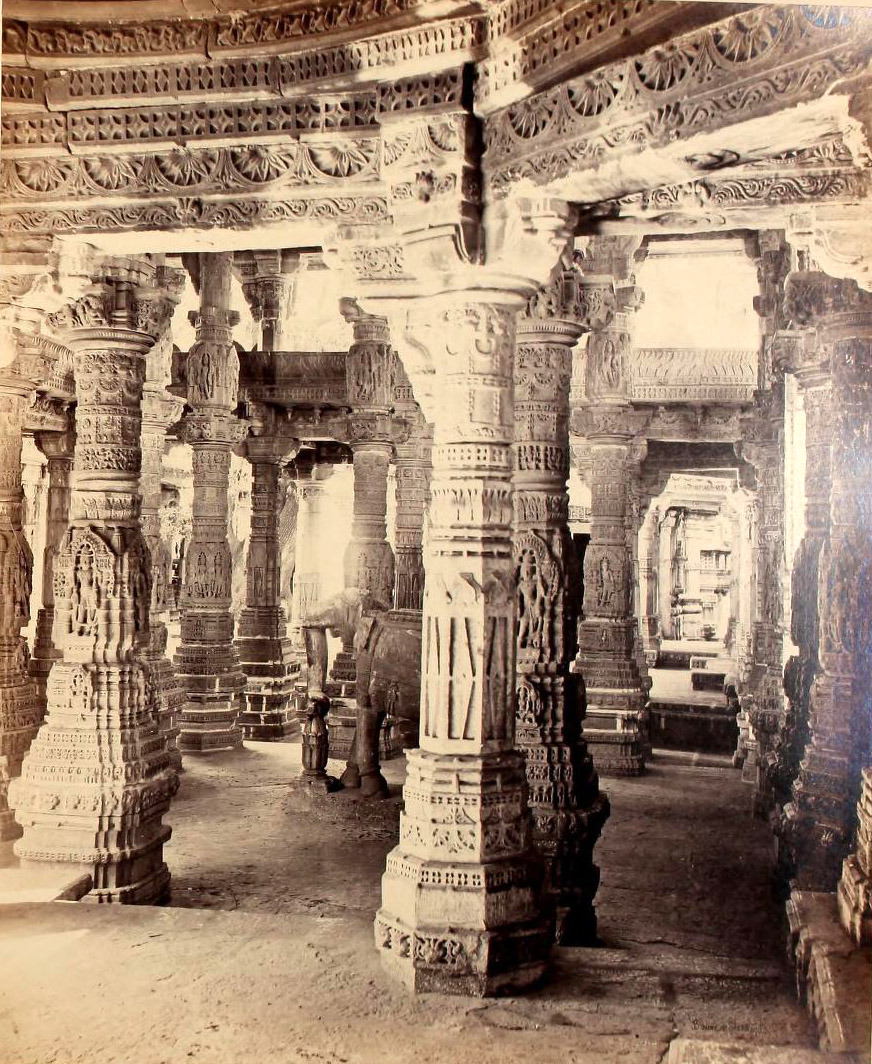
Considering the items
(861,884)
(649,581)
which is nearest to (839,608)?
(861,884)

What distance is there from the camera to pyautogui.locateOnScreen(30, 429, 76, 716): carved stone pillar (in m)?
12.5

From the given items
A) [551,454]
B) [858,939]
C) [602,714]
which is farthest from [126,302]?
[602,714]

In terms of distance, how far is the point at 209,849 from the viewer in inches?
297

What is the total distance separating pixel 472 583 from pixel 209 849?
401 cm

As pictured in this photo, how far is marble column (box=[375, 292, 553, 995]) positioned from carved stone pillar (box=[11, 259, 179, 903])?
6.78ft

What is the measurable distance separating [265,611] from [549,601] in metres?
6.97

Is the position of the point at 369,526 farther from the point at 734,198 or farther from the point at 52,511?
the point at 734,198

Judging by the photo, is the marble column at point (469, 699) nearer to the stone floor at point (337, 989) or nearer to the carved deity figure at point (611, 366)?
the stone floor at point (337, 989)

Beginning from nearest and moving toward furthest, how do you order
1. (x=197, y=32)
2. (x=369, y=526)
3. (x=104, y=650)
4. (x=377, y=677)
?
(x=197, y=32) → (x=104, y=650) → (x=377, y=677) → (x=369, y=526)

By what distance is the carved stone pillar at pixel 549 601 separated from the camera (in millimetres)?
6172

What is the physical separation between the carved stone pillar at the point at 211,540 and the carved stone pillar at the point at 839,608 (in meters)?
5.81

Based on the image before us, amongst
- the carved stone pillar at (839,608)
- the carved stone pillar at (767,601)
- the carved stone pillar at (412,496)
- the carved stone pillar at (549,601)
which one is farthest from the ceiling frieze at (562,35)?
the carved stone pillar at (412,496)

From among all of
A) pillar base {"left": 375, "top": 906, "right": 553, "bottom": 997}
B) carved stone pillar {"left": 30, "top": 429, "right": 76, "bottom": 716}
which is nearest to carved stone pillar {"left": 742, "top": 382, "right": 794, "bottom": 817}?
pillar base {"left": 375, "top": 906, "right": 553, "bottom": 997}

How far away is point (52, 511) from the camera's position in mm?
13172
